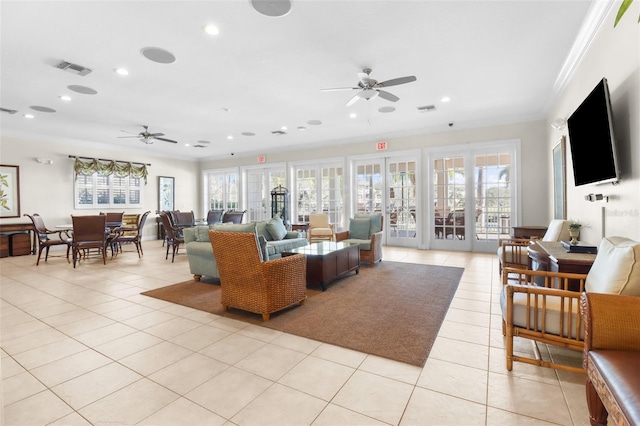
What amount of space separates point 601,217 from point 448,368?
7.59ft

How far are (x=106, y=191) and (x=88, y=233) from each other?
3666mm

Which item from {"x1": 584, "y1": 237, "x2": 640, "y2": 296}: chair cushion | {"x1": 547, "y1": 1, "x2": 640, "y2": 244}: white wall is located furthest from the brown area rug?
{"x1": 547, "y1": 1, "x2": 640, "y2": 244}: white wall

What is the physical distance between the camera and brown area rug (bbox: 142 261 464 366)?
2543mm

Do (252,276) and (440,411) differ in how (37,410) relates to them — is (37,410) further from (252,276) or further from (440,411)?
(440,411)

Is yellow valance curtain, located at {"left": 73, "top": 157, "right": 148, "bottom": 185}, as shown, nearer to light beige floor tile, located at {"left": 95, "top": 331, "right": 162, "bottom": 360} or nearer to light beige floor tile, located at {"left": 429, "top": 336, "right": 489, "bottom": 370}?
light beige floor tile, located at {"left": 95, "top": 331, "right": 162, "bottom": 360}

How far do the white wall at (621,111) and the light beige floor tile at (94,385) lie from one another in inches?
149

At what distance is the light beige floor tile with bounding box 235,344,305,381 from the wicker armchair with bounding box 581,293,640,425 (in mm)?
1696

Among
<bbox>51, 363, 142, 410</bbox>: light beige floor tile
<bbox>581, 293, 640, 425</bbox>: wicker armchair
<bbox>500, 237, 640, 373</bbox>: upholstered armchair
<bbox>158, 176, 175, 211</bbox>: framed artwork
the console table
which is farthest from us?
<bbox>158, 176, 175, 211</bbox>: framed artwork

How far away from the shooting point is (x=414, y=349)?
94.6 inches

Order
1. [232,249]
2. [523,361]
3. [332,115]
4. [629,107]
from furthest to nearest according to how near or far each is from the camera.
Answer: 1. [332,115]
2. [232,249]
3. [629,107]
4. [523,361]

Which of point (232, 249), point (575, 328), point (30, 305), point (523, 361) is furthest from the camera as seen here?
point (30, 305)

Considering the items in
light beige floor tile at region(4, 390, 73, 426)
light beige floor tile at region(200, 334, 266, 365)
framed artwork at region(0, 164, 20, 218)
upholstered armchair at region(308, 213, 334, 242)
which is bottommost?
light beige floor tile at region(4, 390, 73, 426)

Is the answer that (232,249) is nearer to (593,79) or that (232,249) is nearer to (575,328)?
(575,328)

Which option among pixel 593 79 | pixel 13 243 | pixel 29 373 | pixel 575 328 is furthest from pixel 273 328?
pixel 13 243
